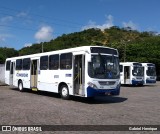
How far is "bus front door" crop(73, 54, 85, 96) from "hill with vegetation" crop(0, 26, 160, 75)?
41.2 m

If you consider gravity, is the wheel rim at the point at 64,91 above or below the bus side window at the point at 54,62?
below

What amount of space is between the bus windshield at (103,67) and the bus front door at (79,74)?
22.4 inches

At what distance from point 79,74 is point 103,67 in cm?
139

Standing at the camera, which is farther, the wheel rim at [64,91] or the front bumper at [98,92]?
the wheel rim at [64,91]

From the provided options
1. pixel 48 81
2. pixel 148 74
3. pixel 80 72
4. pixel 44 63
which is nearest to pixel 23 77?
pixel 44 63

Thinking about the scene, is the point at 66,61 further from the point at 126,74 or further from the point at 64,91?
the point at 126,74

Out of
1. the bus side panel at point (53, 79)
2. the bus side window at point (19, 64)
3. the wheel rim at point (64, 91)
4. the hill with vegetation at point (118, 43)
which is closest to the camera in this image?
the bus side panel at point (53, 79)

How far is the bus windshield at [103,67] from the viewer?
651 inches

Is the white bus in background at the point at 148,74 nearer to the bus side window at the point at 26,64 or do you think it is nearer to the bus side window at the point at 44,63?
the bus side window at the point at 26,64

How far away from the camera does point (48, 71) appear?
20.7 metres

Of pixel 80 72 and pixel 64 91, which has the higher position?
pixel 80 72

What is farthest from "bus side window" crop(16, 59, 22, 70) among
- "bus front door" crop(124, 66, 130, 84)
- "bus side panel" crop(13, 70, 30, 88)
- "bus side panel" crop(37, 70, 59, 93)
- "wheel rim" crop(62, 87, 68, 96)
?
"bus front door" crop(124, 66, 130, 84)

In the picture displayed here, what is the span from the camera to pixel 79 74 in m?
17.3

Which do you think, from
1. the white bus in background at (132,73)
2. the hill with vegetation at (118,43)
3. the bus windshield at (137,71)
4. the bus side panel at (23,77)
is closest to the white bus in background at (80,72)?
the bus side panel at (23,77)
